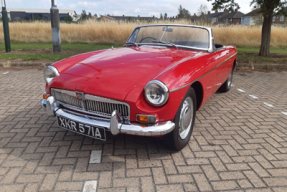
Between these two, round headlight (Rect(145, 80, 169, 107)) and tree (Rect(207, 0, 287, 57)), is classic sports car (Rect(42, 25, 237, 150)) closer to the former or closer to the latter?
round headlight (Rect(145, 80, 169, 107))

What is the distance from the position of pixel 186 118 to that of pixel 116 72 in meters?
0.94

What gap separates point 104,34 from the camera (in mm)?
14438

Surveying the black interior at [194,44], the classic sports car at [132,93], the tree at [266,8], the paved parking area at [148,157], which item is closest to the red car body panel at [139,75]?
the classic sports car at [132,93]

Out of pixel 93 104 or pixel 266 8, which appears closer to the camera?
pixel 93 104

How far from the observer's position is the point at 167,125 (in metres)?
2.29

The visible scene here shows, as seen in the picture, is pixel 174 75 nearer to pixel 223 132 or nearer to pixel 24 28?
pixel 223 132

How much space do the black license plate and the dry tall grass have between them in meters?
11.9

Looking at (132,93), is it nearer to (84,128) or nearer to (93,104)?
(93,104)

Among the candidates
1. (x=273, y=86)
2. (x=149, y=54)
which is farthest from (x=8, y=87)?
(x=273, y=86)

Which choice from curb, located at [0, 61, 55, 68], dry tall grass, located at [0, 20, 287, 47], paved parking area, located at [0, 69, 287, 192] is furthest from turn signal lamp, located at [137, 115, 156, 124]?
dry tall grass, located at [0, 20, 287, 47]

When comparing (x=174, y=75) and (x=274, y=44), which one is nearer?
(x=174, y=75)

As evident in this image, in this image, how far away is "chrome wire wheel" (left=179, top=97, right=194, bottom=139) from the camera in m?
2.63

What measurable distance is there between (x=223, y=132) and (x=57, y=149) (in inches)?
82.7

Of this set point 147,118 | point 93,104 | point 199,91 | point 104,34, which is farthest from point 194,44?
point 104,34
